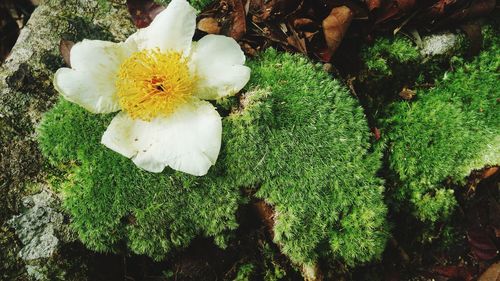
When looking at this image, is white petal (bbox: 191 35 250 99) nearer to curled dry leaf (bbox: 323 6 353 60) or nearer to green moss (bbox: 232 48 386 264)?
green moss (bbox: 232 48 386 264)

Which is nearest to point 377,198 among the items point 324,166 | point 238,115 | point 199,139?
point 324,166

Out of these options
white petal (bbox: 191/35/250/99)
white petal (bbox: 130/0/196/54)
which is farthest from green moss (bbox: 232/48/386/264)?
white petal (bbox: 130/0/196/54)

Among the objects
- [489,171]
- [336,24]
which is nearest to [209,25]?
[336,24]

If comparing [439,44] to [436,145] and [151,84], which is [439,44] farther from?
[151,84]

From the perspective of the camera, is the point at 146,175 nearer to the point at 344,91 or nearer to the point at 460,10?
the point at 344,91

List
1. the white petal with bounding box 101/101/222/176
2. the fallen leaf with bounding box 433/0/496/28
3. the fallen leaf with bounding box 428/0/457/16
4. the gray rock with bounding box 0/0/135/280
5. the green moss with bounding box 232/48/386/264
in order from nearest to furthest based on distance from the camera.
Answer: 1. the white petal with bounding box 101/101/222/176
2. the gray rock with bounding box 0/0/135/280
3. the green moss with bounding box 232/48/386/264
4. the fallen leaf with bounding box 428/0/457/16
5. the fallen leaf with bounding box 433/0/496/28
